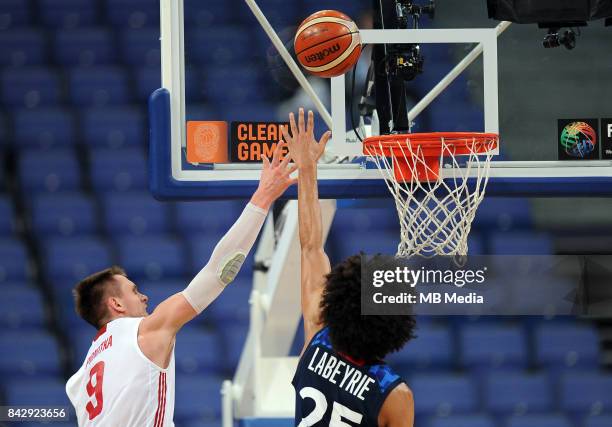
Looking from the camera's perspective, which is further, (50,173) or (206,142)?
(50,173)

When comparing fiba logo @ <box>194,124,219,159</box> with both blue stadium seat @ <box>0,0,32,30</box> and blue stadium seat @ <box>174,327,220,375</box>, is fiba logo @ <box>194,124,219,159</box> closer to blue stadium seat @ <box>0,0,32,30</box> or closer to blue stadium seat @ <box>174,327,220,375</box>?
blue stadium seat @ <box>174,327,220,375</box>

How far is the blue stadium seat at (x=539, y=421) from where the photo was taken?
8.09 meters

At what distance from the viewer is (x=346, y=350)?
9.55ft

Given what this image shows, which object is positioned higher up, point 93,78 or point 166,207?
point 93,78

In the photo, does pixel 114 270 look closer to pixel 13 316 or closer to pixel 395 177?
pixel 395 177

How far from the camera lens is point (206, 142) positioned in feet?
13.3

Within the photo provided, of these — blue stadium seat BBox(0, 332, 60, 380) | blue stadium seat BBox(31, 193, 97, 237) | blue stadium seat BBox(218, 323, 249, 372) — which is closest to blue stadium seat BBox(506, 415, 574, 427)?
blue stadium seat BBox(218, 323, 249, 372)

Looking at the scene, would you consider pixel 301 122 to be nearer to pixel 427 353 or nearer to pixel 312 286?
pixel 312 286

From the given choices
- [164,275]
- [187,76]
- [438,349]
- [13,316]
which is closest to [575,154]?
[187,76]

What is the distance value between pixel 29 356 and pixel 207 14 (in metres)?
5.03

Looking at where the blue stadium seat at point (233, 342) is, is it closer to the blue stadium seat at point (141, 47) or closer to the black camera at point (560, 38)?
the blue stadium seat at point (141, 47)

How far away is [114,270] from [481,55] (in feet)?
5.30

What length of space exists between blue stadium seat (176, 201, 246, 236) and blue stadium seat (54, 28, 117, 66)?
1.65 metres

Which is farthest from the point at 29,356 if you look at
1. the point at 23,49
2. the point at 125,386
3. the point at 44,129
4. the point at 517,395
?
the point at 125,386
